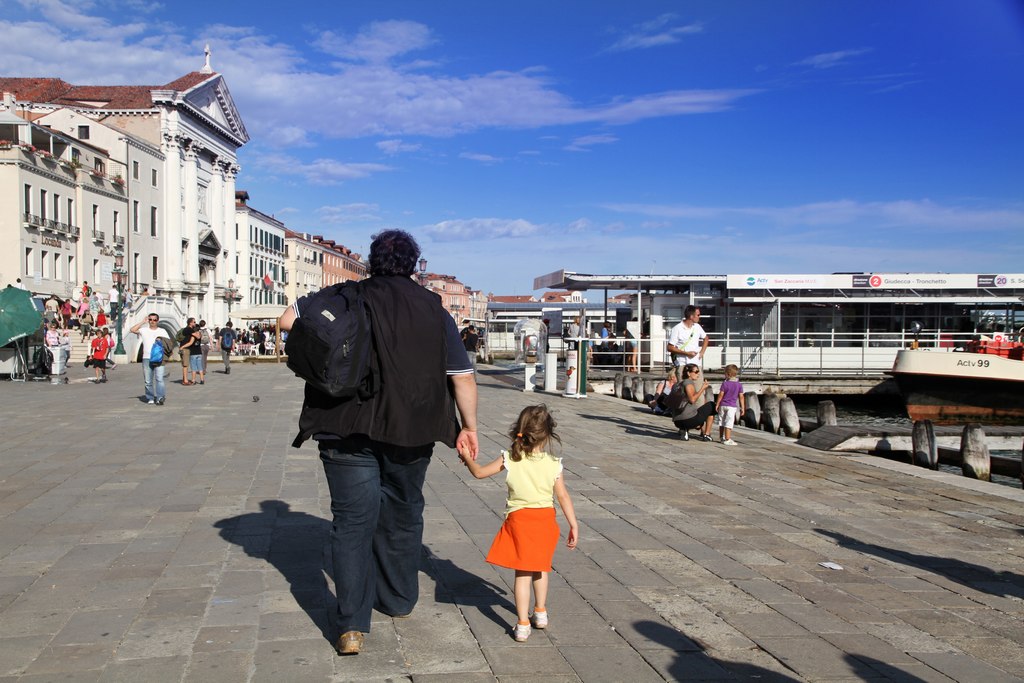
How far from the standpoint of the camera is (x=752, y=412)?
17656mm

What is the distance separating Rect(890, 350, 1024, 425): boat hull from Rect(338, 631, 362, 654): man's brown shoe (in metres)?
21.9

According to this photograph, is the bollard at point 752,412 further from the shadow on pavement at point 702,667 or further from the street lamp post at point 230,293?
the street lamp post at point 230,293

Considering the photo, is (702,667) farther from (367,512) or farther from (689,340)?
(689,340)

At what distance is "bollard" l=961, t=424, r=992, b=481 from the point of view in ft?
38.0

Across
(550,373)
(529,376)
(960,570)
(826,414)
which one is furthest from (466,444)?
(529,376)

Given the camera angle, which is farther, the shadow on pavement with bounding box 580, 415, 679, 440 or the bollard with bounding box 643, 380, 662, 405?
the bollard with bounding box 643, 380, 662, 405

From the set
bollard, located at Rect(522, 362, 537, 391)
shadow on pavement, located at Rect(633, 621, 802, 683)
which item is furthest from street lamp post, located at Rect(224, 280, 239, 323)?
shadow on pavement, located at Rect(633, 621, 802, 683)

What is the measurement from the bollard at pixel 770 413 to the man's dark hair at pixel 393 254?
13.0 metres

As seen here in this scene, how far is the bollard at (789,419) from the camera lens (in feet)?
51.7

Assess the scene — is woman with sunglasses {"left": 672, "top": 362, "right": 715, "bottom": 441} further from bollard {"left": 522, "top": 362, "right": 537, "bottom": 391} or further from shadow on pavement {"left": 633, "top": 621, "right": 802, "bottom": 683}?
bollard {"left": 522, "top": 362, "right": 537, "bottom": 391}

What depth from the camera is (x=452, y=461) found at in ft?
33.8

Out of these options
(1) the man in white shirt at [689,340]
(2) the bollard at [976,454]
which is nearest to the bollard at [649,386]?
(1) the man in white shirt at [689,340]

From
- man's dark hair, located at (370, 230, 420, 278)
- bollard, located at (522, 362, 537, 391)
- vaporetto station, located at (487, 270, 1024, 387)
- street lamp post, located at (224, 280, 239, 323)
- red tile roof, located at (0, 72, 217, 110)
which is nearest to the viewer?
man's dark hair, located at (370, 230, 420, 278)

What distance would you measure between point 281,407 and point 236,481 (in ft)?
29.3
